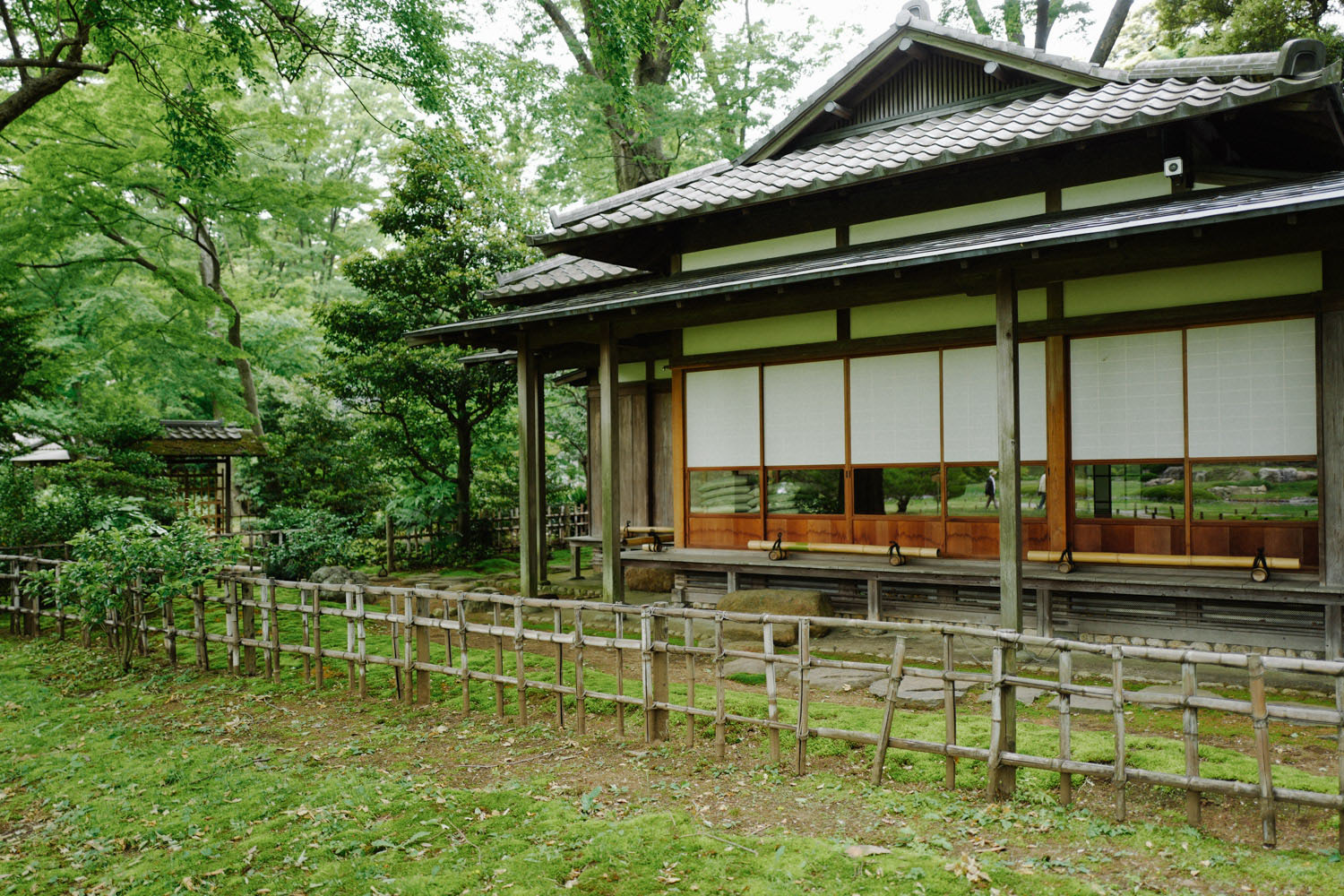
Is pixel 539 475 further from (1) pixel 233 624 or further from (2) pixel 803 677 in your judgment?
(2) pixel 803 677

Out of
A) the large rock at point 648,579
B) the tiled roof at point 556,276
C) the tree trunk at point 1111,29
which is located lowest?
the large rock at point 648,579

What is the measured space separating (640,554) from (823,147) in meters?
6.07

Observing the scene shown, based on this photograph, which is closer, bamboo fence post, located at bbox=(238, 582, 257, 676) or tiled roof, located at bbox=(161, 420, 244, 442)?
bamboo fence post, located at bbox=(238, 582, 257, 676)

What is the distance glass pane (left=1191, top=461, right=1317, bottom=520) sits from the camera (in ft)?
25.1

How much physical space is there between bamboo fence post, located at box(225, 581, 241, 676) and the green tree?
23.5ft

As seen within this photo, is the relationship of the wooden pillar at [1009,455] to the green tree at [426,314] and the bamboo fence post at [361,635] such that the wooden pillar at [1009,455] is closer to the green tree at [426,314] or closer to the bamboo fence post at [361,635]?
the bamboo fence post at [361,635]

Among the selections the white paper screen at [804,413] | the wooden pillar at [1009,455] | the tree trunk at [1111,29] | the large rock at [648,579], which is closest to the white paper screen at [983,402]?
the white paper screen at [804,413]

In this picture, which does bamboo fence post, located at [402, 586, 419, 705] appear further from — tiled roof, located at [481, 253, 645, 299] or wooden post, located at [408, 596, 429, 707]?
tiled roof, located at [481, 253, 645, 299]

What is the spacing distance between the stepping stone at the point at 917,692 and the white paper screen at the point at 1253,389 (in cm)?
351

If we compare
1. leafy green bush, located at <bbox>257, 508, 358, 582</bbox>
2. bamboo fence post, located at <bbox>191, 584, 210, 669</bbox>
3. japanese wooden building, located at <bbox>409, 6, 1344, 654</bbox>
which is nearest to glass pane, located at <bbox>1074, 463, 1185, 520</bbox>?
japanese wooden building, located at <bbox>409, 6, 1344, 654</bbox>

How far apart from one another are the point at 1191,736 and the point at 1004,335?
12.5 feet

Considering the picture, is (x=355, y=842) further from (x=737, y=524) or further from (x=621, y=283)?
(x=621, y=283)

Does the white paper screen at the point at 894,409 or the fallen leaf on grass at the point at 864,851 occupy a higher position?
the white paper screen at the point at 894,409

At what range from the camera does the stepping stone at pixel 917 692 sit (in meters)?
7.04
